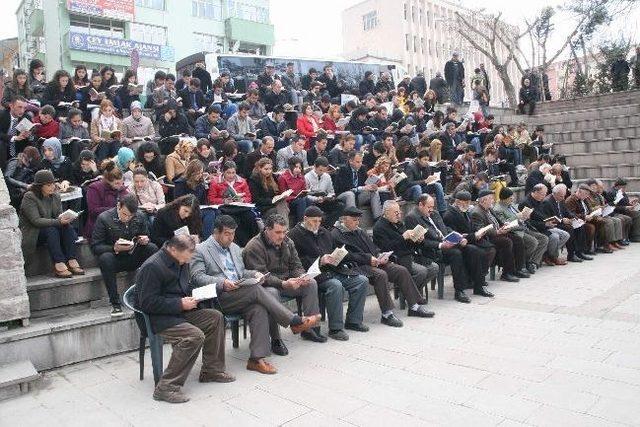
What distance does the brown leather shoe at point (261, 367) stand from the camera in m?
5.09

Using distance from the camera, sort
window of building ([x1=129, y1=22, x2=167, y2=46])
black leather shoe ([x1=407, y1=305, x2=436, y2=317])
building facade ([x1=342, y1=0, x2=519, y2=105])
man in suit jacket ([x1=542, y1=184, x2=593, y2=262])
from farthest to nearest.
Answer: building facade ([x1=342, y1=0, x2=519, y2=105])
window of building ([x1=129, y1=22, x2=167, y2=46])
man in suit jacket ([x1=542, y1=184, x2=593, y2=262])
black leather shoe ([x1=407, y1=305, x2=436, y2=317])

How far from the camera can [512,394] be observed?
4.32 meters

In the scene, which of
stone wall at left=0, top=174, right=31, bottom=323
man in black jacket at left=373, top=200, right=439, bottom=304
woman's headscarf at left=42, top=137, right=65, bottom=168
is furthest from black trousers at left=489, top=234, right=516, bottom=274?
woman's headscarf at left=42, top=137, right=65, bottom=168

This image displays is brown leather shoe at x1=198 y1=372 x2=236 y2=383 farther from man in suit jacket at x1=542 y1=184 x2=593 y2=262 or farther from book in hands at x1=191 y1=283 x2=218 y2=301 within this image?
man in suit jacket at x1=542 y1=184 x2=593 y2=262

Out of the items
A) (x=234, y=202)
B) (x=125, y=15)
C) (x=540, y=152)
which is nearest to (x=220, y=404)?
(x=234, y=202)

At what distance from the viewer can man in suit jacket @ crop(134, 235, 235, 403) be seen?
457cm

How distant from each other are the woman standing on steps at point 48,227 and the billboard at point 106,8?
1185 inches

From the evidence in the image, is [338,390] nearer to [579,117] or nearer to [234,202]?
[234,202]

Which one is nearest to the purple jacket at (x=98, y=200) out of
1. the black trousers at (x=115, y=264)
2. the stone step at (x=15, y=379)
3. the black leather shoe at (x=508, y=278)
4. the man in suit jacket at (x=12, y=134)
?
the black trousers at (x=115, y=264)

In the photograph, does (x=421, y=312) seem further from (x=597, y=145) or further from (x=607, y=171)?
(x=597, y=145)

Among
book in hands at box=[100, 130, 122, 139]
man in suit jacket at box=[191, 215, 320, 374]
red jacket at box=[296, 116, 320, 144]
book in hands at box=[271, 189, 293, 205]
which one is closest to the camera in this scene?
man in suit jacket at box=[191, 215, 320, 374]

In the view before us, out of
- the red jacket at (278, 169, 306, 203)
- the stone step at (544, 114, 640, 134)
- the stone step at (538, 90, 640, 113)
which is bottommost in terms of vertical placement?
the red jacket at (278, 169, 306, 203)

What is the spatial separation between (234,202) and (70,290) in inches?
98.7

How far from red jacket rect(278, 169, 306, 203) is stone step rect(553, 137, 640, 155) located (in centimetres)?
1198
